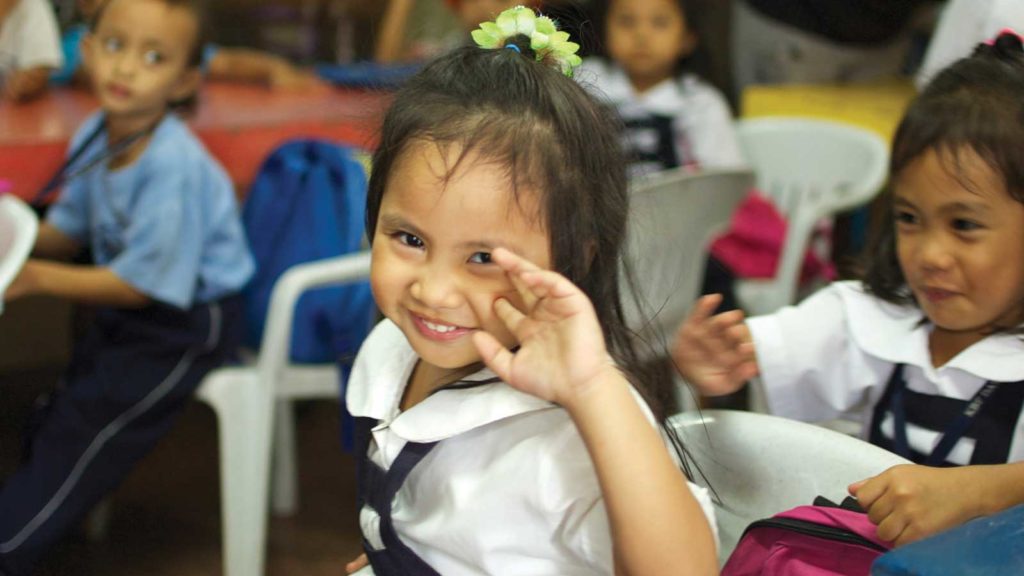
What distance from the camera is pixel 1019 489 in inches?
39.3

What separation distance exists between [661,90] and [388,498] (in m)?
1.75

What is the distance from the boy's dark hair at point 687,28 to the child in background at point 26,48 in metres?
1.16

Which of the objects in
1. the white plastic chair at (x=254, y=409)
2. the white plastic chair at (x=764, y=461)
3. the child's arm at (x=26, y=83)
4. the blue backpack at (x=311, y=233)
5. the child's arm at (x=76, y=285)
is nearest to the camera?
the white plastic chair at (x=764, y=461)

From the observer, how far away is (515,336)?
35.6 inches

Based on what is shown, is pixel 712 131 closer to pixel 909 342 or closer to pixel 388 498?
pixel 909 342

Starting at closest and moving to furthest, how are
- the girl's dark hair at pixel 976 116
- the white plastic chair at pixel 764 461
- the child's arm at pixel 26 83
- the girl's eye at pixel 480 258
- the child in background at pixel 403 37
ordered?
the girl's eye at pixel 480 258 → the white plastic chair at pixel 764 461 → the girl's dark hair at pixel 976 116 → the child's arm at pixel 26 83 → the child in background at pixel 403 37

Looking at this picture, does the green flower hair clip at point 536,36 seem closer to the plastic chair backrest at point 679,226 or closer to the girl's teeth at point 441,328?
the girl's teeth at point 441,328

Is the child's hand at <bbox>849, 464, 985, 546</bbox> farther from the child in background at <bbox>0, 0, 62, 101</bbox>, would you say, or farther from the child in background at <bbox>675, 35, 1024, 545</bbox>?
the child in background at <bbox>0, 0, 62, 101</bbox>

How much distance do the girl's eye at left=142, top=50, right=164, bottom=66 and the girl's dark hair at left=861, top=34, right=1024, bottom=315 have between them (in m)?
1.19

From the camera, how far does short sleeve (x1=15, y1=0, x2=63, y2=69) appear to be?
213 cm

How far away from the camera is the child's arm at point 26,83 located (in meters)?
2.09

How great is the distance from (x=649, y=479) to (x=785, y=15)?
2496 mm

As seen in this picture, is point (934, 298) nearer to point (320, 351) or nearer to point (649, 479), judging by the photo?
point (649, 479)

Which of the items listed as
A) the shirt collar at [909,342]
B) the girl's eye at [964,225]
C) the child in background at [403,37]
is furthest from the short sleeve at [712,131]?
the girl's eye at [964,225]
